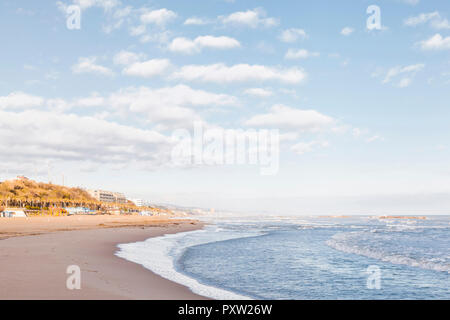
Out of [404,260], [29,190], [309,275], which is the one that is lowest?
[404,260]

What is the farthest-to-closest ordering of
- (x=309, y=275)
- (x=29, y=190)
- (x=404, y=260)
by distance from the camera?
1. (x=29, y=190)
2. (x=404, y=260)
3. (x=309, y=275)

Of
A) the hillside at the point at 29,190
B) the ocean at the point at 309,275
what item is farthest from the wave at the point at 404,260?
the hillside at the point at 29,190

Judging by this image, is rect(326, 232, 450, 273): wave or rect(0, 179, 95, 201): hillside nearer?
rect(326, 232, 450, 273): wave

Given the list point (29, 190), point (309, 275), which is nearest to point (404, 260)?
point (309, 275)

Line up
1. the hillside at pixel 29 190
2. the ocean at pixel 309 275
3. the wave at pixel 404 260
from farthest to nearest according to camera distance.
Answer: the hillside at pixel 29 190 < the wave at pixel 404 260 < the ocean at pixel 309 275

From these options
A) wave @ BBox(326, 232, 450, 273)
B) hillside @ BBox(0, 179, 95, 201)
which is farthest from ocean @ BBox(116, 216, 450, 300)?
hillside @ BBox(0, 179, 95, 201)

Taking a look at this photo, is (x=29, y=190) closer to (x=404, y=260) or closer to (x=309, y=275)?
(x=309, y=275)

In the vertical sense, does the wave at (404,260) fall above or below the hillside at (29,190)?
below

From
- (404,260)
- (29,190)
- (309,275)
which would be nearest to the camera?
(309,275)

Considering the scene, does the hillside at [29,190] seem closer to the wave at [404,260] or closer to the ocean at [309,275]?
the ocean at [309,275]

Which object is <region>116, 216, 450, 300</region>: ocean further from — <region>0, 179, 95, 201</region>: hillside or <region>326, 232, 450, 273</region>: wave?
<region>0, 179, 95, 201</region>: hillside
